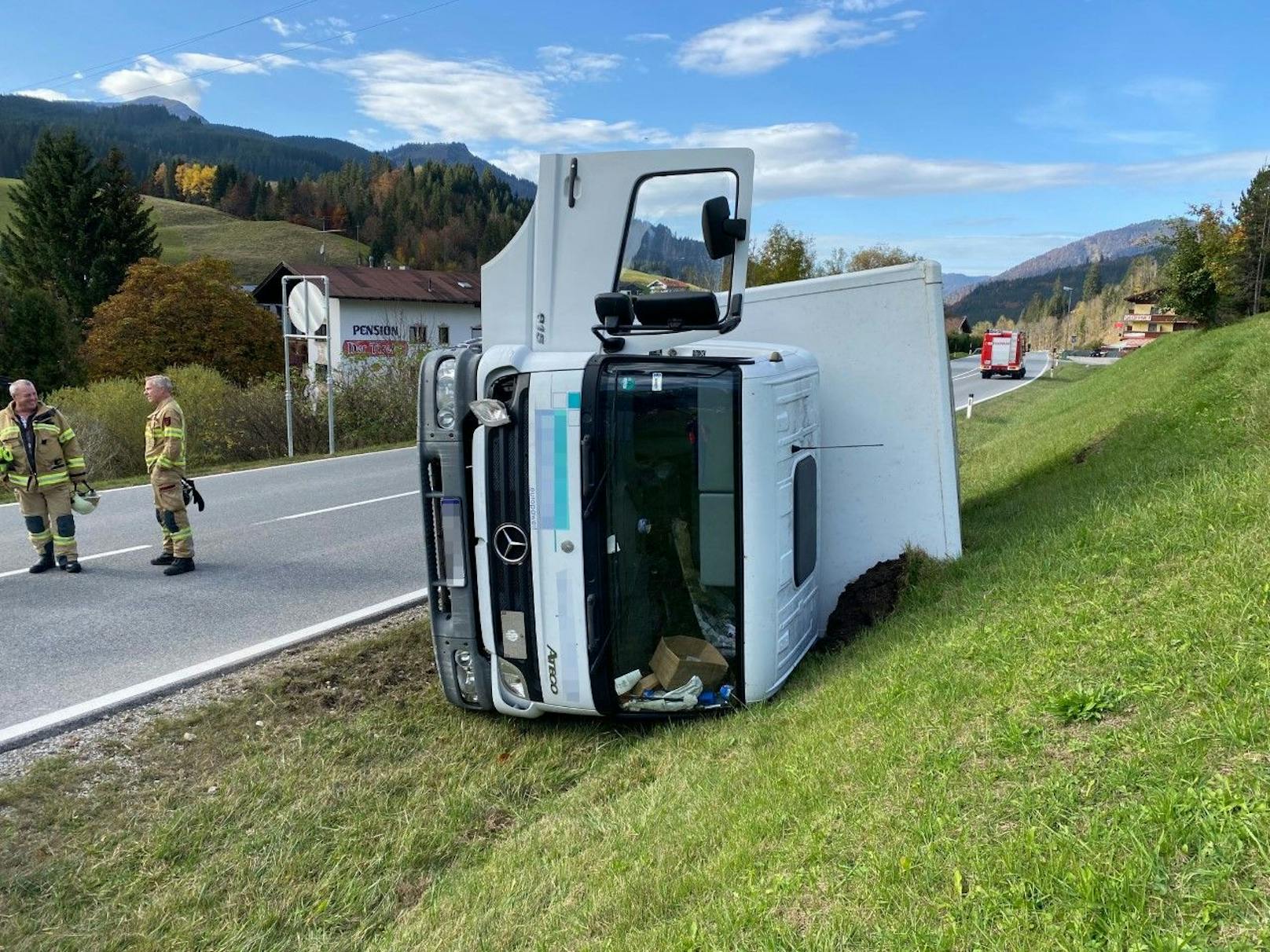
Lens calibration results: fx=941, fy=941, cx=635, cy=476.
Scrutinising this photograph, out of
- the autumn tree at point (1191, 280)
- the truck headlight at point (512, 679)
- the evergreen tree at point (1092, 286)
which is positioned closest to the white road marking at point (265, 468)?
the truck headlight at point (512, 679)

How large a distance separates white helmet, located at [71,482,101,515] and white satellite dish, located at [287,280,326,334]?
964cm

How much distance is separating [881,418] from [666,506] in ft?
6.38

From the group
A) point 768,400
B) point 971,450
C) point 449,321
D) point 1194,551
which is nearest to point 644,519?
point 768,400

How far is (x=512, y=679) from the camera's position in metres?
4.91

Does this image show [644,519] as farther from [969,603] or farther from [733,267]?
[969,603]

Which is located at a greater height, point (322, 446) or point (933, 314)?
point (933, 314)

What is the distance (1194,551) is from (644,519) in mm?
2479

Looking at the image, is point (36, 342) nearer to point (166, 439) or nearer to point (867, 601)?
point (166, 439)

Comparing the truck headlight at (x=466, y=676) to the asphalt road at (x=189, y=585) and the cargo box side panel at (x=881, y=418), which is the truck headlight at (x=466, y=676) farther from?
the cargo box side panel at (x=881, y=418)

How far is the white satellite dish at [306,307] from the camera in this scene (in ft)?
60.5

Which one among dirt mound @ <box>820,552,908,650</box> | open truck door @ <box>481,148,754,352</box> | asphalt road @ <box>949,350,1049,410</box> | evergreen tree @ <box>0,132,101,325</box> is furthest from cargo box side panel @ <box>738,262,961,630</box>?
evergreen tree @ <box>0,132,101,325</box>

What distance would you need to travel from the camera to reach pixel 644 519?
186 inches

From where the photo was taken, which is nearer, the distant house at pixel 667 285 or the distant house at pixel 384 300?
the distant house at pixel 667 285

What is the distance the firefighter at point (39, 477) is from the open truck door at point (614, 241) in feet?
18.7
